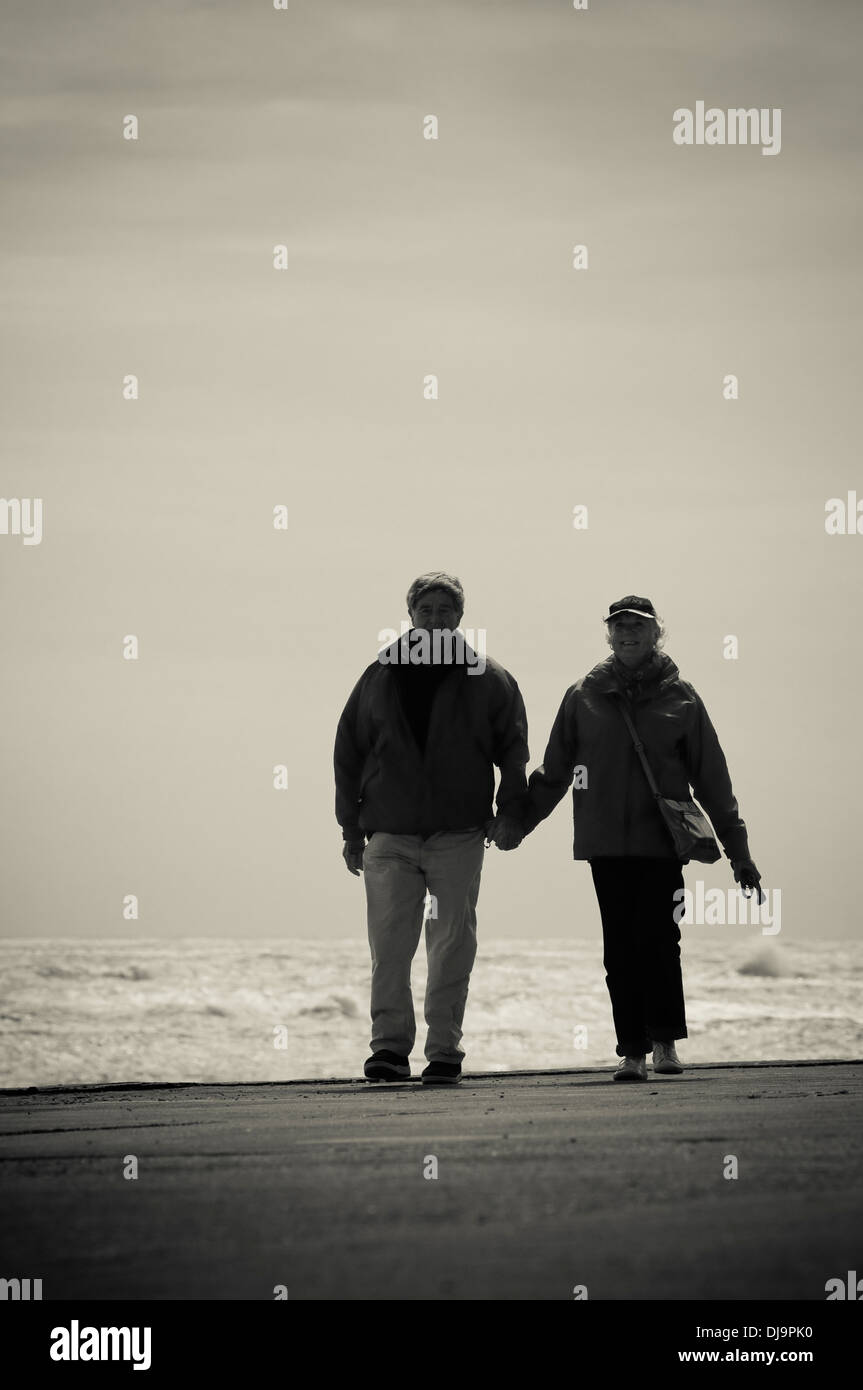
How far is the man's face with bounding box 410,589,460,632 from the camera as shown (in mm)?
7344

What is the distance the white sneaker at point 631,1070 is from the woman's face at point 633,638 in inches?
62.1

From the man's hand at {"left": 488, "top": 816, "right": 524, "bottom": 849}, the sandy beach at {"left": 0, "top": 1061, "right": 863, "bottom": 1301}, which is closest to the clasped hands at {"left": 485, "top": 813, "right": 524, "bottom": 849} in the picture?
the man's hand at {"left": 488, "top": 816, "right": 524, "bottom": 849}

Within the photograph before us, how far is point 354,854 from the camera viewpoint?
7.60 m

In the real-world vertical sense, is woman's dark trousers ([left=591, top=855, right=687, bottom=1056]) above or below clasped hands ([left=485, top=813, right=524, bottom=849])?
below

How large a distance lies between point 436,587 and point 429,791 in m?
0.83

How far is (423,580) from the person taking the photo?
736cm

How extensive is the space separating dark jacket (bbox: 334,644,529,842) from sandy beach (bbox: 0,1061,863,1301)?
2214 mm

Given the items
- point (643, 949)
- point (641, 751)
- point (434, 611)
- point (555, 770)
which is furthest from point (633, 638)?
point (643, 949)

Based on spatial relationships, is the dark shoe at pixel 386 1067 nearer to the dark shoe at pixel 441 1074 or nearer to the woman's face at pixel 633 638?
the dark shoe at pixel 441 1074

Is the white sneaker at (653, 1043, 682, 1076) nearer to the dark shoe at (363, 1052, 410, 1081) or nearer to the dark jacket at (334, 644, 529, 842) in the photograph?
the dark shoe at (363, 1052, 410, 1081)

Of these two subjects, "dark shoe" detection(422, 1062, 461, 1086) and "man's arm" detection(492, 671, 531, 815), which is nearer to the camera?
"dark shoe" detection(422, 1062, 461, 1086)

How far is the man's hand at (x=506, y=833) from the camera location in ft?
24.1
